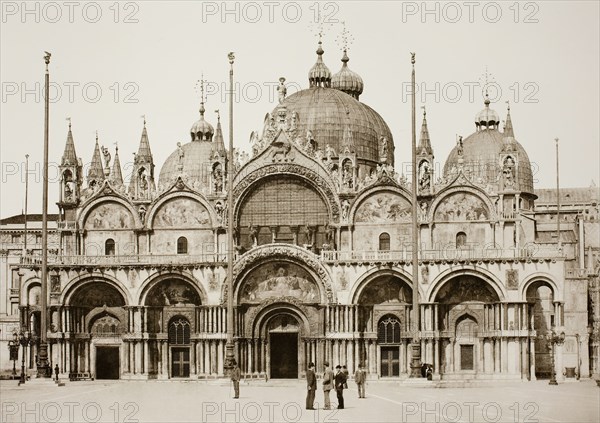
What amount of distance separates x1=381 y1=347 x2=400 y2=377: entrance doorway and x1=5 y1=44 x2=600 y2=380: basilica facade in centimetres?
8

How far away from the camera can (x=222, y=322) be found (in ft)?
233

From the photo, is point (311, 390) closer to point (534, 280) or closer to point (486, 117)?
point (534, 280)

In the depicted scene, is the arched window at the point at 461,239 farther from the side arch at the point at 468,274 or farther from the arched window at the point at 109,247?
the arched window at the point at 109,247

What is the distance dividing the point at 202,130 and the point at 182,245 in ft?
89.5

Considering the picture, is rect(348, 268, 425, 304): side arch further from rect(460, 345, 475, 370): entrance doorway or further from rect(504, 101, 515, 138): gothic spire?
rect(504, 101, 515, 138): gothic spire

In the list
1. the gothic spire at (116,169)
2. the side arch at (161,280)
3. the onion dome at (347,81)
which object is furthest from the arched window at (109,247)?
the onion dome at (347,81)

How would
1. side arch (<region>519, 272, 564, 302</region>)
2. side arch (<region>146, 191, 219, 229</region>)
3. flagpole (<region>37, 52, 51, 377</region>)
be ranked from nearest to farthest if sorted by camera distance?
flagpole (<region>37, 52, 51, 377</region>) → side arch (<region>519, 272, 564, 302</region>) → side arch (<region>146, 191, 219, 229</region>)

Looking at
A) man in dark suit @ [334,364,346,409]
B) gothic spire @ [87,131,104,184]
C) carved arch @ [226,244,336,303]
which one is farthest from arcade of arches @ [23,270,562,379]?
man in dark suit @ [334,364,346,409]

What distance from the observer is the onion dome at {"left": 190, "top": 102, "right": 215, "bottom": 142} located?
328ft

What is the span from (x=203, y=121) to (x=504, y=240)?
121ft

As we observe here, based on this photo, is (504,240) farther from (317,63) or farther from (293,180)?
(317,63)

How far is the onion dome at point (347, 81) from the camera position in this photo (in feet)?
301

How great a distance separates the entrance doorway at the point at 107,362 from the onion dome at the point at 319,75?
2687 cm

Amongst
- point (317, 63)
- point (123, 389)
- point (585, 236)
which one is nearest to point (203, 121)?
point (317, 63)
